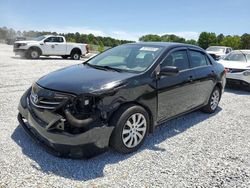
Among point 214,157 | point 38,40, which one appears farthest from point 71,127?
point 38,40

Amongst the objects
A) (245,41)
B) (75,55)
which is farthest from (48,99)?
(245,41)

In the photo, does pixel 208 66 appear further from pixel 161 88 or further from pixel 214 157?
pixel 214 157

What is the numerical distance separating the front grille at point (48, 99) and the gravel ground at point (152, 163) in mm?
695

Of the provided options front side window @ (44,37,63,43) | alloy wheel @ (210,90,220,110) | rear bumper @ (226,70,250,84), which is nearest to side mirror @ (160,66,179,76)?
alloy wheel @ (210,90,220,110)

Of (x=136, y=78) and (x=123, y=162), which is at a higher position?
(x=136, y=78)

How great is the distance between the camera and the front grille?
3.31 m

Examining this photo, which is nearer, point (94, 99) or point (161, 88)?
point (94, 99)

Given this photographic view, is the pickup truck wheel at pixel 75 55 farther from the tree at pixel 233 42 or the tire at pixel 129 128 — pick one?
the tree at pixel 233 42

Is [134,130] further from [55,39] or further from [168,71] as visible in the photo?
[55,39]

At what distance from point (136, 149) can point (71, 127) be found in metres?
1.11

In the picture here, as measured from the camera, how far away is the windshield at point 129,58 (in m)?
4.27

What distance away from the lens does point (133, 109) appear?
3.67 meters

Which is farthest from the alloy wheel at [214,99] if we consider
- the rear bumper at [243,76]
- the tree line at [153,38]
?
the tree line at [153,38]

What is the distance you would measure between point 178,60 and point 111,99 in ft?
6.28
